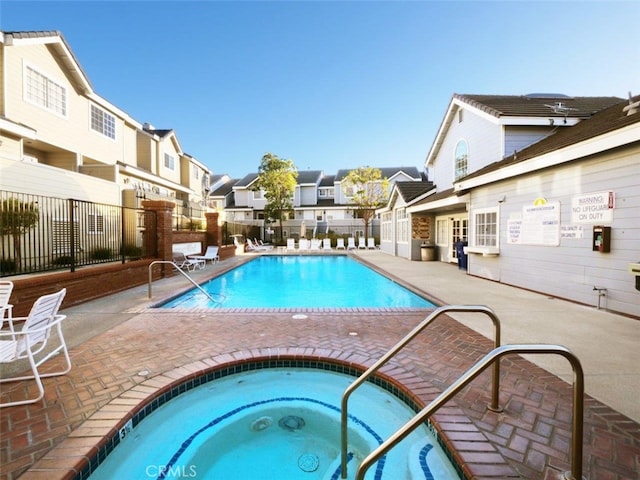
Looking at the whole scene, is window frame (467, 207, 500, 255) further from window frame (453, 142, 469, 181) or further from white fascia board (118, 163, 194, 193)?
white fascia board (118, 163, 194, 193)

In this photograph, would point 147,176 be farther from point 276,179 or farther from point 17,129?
A: point 276,179

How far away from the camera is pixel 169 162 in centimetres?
2562

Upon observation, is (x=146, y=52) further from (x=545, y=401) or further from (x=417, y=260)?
(x=545, y=401)

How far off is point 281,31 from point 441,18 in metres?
7.89

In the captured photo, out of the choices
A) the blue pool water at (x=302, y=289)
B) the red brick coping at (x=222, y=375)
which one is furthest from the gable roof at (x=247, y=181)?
the red brick coping at (x=222, y=375)

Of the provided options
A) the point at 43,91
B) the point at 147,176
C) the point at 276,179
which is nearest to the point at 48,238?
the point at 43,91

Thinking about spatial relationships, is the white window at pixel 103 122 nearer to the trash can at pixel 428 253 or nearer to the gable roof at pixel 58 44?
the gable roof at pixel 58 44

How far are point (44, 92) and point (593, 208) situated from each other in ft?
68.0

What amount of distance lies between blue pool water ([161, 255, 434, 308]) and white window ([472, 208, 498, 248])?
135 inches

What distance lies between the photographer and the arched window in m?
13.8

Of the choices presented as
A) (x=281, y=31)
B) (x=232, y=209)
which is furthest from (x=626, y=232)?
(x=232, y=209)

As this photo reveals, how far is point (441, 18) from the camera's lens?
1196 cm

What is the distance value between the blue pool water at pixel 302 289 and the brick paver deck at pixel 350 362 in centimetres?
268

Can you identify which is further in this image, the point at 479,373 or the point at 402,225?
the point at 402,225
